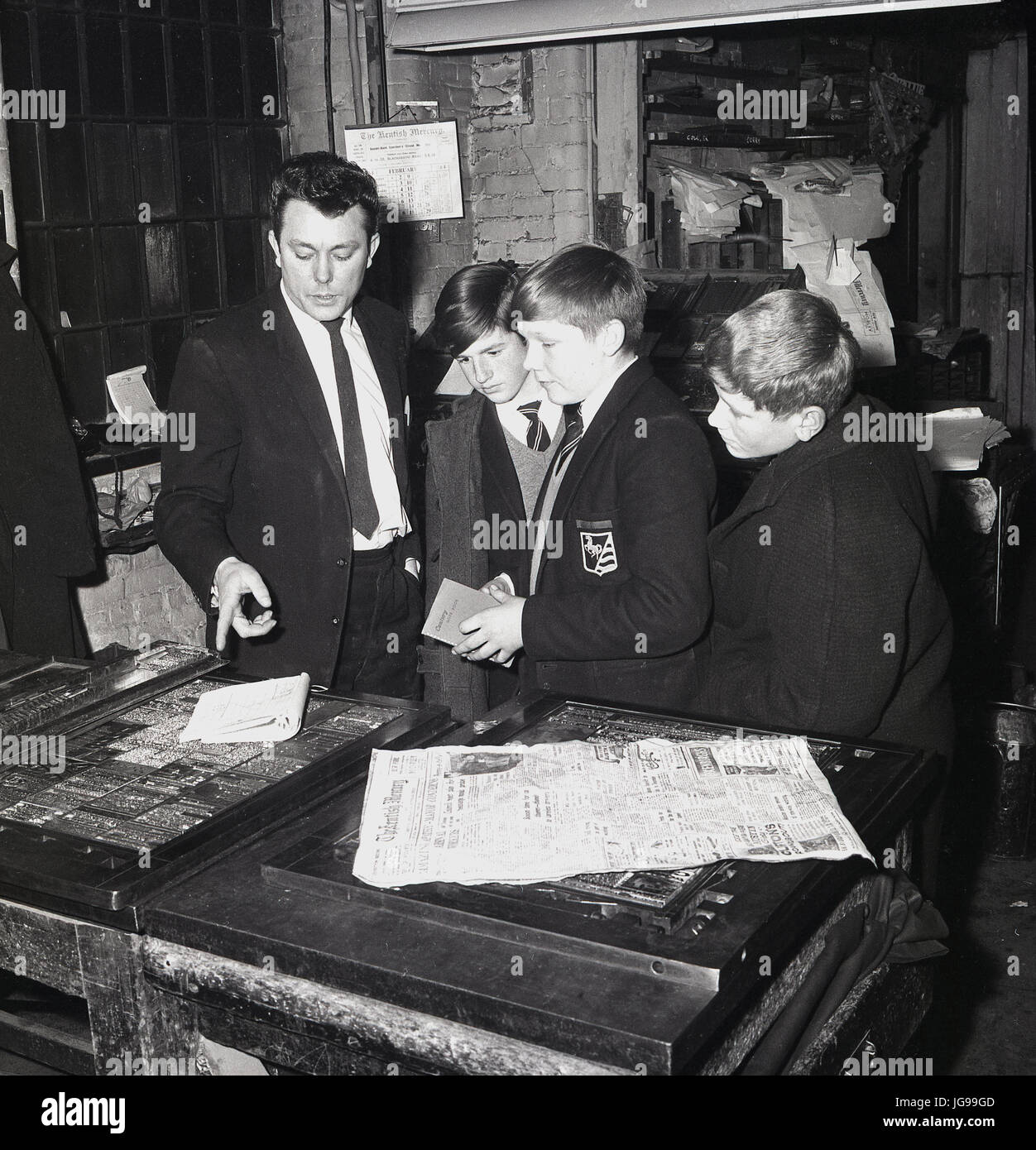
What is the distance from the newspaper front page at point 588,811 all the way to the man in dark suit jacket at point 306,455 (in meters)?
0.87

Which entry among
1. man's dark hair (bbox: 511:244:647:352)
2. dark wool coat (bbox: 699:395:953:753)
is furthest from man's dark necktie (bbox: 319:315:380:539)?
dark wool coat (bbox: 699:395:953:753)

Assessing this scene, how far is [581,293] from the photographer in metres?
2.01

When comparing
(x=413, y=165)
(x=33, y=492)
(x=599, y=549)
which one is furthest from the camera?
(x=413, y=165)

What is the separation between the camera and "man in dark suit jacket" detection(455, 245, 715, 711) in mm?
1947

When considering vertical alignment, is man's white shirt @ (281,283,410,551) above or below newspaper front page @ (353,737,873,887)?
A: above

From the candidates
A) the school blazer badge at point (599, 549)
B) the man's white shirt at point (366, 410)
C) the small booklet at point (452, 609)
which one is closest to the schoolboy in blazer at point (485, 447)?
the man's white shirt at point (366, 410)

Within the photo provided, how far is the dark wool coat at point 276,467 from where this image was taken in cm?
239

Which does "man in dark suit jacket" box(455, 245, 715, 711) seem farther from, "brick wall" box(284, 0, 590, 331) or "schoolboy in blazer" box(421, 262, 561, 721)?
"brick wall" box(284, 0, 590, 331)

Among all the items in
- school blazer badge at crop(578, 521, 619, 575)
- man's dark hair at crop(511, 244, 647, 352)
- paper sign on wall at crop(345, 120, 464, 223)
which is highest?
paper sign on wall at crop(345, 120, 464, 223)

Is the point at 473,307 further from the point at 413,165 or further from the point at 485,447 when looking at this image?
the point at 413,165

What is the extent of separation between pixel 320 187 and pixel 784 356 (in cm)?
104

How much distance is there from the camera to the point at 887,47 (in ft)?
18.9

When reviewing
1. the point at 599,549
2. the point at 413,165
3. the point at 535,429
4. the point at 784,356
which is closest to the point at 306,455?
the point at 535,429

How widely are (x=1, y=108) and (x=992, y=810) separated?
11.9 feet
